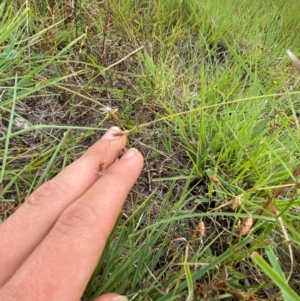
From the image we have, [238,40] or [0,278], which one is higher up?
[0,278]

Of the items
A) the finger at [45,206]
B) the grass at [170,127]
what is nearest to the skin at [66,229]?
the finger at [45,206]

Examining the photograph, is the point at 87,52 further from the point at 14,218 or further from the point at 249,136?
the point at 14,218

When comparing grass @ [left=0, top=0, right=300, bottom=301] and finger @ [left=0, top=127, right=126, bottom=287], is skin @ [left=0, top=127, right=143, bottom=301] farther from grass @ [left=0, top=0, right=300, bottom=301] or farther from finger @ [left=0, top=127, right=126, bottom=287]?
grass @ [left=0, top=0, right=300, bottom=301]

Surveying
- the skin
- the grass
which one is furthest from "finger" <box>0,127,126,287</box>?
the grass

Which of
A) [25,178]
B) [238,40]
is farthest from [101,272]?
[238,40]

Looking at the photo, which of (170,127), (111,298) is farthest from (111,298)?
(170,127)

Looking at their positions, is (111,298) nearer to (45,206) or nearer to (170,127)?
(45,206)
